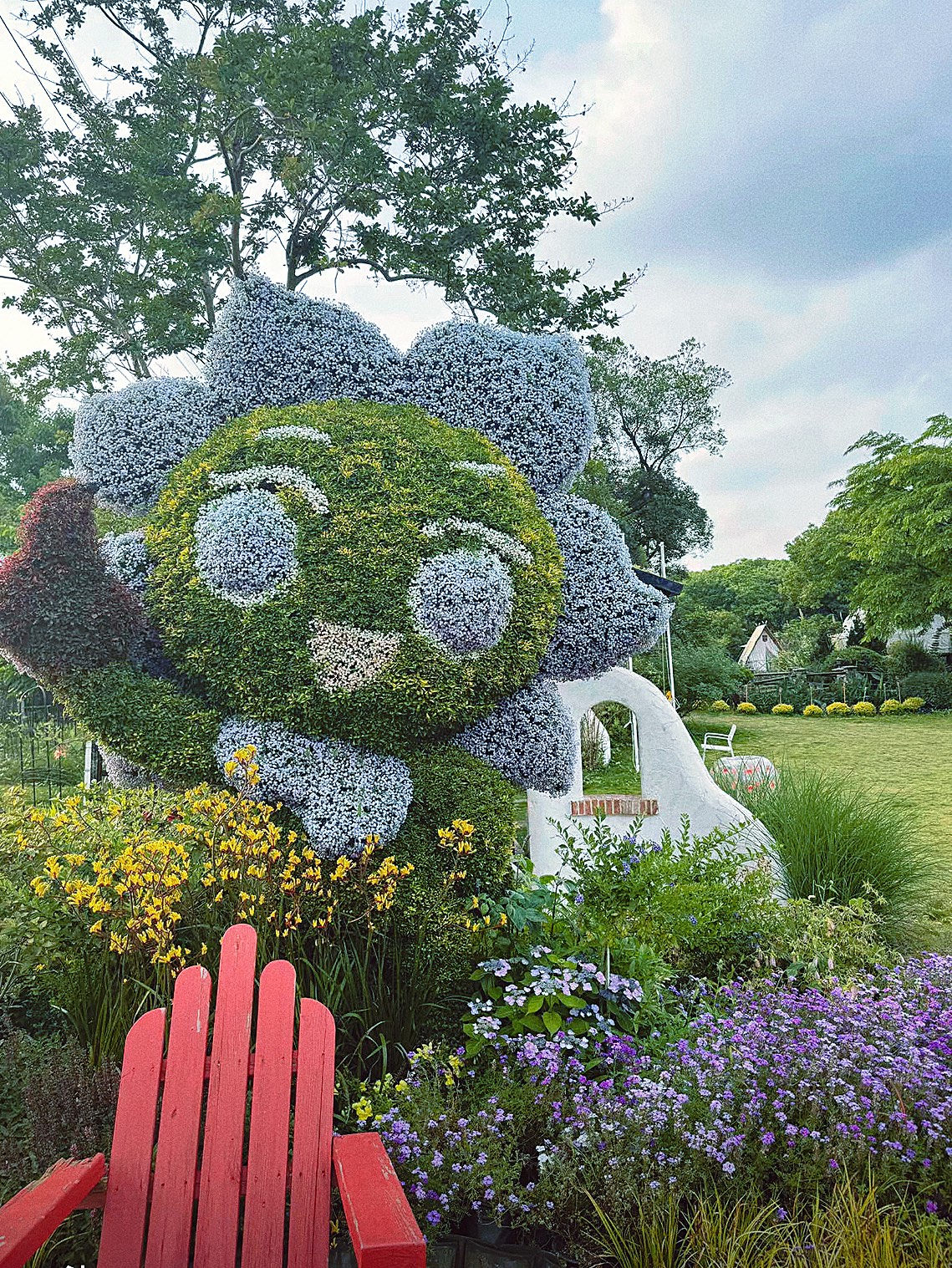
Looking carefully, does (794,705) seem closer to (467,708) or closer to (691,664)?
(691,664)

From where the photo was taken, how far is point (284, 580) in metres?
3.78

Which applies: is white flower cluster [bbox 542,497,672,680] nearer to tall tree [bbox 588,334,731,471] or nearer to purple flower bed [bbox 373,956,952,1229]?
purple flower bed [bbox 373,956,952,1229]

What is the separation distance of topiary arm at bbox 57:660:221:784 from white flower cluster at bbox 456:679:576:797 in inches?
50.0

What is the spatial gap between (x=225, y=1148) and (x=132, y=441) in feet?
11.2

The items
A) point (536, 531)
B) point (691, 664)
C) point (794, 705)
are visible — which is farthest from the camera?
point (794, 705)

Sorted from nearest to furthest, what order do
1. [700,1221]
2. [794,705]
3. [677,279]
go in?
[700,1221]
[677,279]
[794,705]

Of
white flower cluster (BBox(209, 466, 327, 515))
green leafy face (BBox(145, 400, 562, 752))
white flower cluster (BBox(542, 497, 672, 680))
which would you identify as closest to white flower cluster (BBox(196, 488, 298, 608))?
green leafy face (BBox(145, 400, 562, 752))

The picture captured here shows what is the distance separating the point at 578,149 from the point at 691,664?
12167 mm

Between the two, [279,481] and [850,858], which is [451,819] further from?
[850,858]

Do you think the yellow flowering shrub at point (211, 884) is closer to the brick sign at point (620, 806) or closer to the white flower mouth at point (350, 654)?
the white flower mouth at point (350, 654)

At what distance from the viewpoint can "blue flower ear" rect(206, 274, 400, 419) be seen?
175 inches

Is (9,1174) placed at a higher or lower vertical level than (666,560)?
lower

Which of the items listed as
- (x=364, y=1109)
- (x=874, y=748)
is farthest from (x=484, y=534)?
(x=874, y=748)

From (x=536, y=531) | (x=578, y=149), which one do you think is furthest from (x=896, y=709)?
(x=536, y=531)
